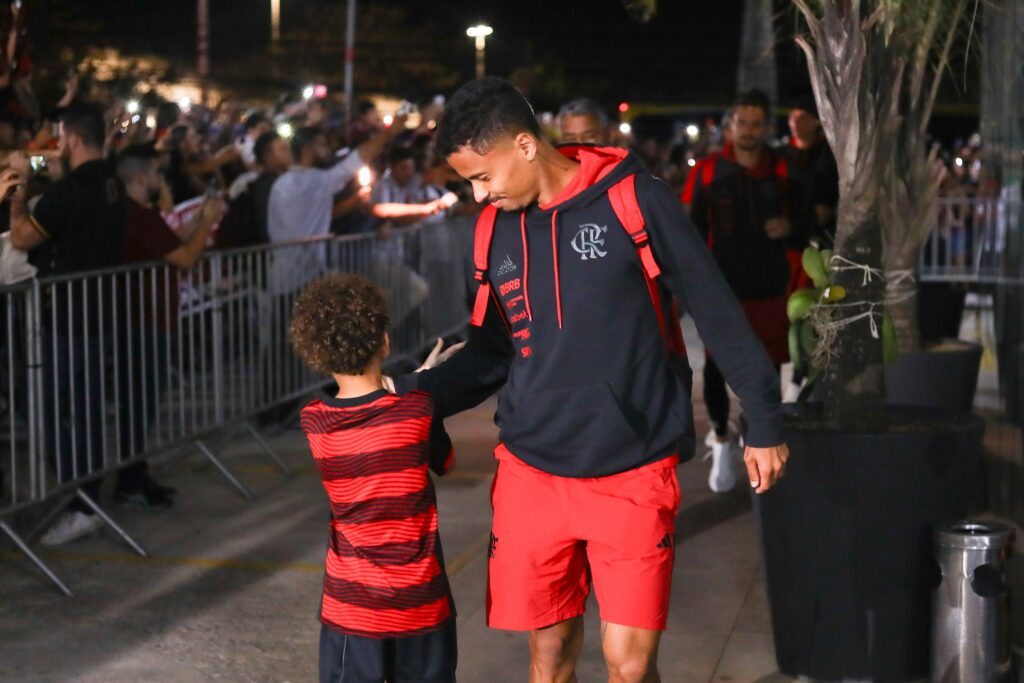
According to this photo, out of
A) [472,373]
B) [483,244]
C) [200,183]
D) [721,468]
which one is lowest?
[721,468]

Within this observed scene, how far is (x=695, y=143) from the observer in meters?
26.3

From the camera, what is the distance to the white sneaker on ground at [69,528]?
716 cm

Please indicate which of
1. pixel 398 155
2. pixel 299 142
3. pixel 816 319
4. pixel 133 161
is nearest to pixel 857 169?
pixel 816 319

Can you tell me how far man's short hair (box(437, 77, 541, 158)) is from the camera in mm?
3699

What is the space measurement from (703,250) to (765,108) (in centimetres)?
433

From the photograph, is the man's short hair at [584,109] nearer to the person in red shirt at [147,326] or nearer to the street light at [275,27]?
the person in red shirt at [147,326]

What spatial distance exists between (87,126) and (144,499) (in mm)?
1904

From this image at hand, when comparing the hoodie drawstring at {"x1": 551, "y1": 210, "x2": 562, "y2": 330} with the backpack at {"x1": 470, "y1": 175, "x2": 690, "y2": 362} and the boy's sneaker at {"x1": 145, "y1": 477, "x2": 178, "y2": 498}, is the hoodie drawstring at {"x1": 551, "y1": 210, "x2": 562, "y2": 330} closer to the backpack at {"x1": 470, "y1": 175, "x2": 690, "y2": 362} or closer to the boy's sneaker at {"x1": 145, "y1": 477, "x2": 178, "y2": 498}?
the backpack at {"x1": 470, "y1": 175, "x2": 690, "y2": 362}

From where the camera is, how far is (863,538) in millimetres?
4801

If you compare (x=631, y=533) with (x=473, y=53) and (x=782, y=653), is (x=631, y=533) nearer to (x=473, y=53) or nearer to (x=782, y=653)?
(x=782, y=653)

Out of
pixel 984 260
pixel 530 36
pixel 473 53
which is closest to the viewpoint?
pixel 984 260

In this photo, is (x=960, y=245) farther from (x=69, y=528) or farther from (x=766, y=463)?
(x=766, y=463)

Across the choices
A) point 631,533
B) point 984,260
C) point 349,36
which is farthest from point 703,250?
point 349,36

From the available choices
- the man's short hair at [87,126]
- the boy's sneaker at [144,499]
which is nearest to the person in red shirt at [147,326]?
the boy's sneaker at [144,499]
